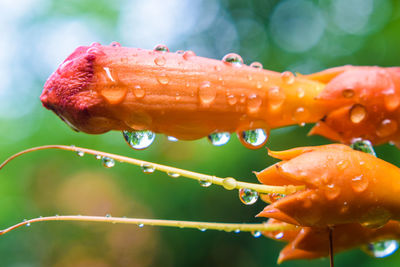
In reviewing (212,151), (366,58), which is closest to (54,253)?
(212,151)

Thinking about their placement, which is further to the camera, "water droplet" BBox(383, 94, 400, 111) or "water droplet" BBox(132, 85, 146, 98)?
"water droplet" BBox(383, 94, 400, 111)

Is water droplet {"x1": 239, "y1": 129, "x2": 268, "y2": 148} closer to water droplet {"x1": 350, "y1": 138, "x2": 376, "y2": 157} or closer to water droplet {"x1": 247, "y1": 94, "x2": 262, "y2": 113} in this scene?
water droplet {"x1": 247, "y1": 94, "x2": 262, "y2": 113}

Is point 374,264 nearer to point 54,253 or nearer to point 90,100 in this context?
point 90,100

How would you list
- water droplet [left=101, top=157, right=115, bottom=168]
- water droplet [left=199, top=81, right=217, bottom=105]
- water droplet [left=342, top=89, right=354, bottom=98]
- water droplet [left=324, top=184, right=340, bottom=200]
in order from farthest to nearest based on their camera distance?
water droplet [left=342, top=89, right=354, bottom=98], water droplet [left=101, top=157, right=115, bottom=168], water droplet [left=199, top=81, right=217, bottom=105], water droplet [left=324, top=184, right=340, bottom=200]

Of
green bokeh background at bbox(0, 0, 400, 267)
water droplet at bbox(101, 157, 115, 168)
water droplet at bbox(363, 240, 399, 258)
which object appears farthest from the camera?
green bokeh background at bbox(0, 0, 400, 267)

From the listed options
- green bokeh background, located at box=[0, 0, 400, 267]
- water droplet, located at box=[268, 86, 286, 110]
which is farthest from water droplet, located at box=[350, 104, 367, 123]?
green bokeh background, located at box=[0, 0, 400, 267]

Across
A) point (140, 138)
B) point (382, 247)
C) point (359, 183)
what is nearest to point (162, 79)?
point (140, 138)
